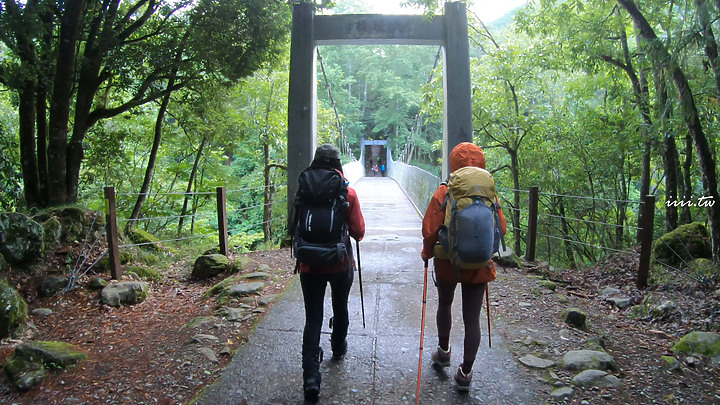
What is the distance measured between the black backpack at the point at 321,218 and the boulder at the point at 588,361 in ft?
5.57

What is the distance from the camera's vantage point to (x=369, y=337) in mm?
3162

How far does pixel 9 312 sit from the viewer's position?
322 centimetres

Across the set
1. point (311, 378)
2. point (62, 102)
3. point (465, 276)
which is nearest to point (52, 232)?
point (62, 102)

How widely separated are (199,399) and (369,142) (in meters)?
42.2

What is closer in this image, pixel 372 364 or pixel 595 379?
pixel 595 379

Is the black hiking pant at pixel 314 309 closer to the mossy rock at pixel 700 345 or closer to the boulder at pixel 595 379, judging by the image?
the boulder at pixel 595 379

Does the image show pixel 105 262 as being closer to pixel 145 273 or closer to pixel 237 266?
pixel 145 273

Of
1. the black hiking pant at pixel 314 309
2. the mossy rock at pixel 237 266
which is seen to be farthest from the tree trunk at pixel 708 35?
the mossy rock at pixel 237 266

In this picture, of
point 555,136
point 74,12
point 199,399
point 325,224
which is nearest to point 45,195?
point 74,12

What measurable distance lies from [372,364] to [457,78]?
5063 millimetres

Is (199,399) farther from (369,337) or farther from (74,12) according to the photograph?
(74,12)

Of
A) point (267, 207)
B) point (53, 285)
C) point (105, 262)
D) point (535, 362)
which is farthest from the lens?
point (267, 207)

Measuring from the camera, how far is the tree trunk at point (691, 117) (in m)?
4.12

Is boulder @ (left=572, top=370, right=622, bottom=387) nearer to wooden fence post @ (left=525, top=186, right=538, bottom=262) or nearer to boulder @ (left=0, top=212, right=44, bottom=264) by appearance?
wooden fence post @ (left=525, top=186, right=538, bottom=262)
